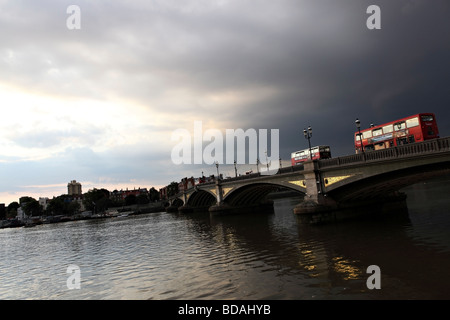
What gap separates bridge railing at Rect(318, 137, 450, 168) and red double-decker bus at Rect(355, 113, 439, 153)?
1.66 m

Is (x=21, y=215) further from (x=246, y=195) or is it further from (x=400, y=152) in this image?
(x=400, y=152)

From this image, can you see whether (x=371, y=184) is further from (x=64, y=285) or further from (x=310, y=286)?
(x=64, y=285)

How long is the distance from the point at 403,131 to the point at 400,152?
5422mm

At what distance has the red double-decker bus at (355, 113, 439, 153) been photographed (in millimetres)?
24969

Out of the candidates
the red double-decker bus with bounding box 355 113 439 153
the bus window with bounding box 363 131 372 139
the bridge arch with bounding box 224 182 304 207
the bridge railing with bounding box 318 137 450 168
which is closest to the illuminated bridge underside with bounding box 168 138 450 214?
the bridge railing with bounding box 318 137 450 168

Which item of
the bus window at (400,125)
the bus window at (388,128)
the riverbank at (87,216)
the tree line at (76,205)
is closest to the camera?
the bus window at (400,125)

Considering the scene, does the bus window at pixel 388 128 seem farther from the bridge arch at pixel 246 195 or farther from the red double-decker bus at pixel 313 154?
the bridge arch at pixel 246 195

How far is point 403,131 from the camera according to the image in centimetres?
2638

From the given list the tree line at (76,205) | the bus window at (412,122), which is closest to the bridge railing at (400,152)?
the bus window at (412,122)

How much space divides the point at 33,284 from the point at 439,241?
22.3 meters

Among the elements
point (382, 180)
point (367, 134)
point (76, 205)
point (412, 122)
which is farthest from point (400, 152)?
point (76, 205)

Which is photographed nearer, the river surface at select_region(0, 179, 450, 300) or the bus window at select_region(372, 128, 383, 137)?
the river surface at select_region(0, 179, 450, 300)

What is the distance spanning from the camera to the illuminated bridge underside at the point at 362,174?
20891 mm

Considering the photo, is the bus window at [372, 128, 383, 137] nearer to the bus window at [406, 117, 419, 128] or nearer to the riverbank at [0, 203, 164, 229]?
the bus window at [406, 117, 419, 128]
